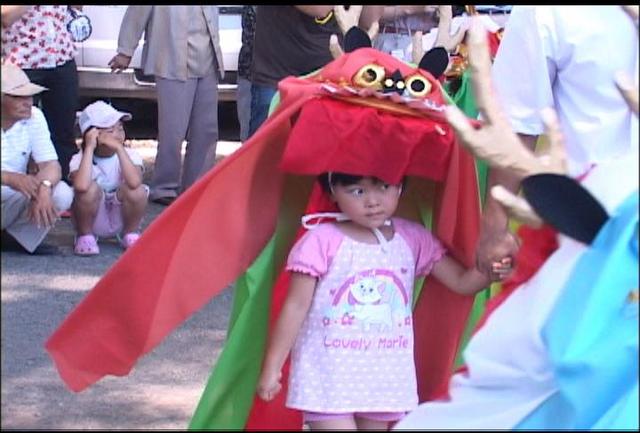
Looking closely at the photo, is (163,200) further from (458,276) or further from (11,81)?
(11,81)

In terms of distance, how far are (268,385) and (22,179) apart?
3.41ft

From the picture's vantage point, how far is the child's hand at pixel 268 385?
413 cm

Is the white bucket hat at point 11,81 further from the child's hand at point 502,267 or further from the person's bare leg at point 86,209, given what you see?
the person's bare leg at point 86,209

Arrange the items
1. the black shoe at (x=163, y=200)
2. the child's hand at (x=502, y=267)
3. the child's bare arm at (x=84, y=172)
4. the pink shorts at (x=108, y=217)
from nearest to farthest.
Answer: the child's hand at (x=502, y=267)
the child's bare arm at (x=84, y=172)
the pink shorts at (x=108, y=217)
the black shoe at (x=163, y=200)

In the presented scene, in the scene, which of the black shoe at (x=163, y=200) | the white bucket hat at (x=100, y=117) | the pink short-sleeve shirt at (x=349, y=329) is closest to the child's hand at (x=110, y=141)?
the white bucket hat at (x=100, y=117)

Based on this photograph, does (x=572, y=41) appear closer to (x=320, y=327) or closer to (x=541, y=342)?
(x=320, y=327)

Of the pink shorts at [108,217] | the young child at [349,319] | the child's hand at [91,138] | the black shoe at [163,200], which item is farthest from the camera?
the black shoe at [163,200]

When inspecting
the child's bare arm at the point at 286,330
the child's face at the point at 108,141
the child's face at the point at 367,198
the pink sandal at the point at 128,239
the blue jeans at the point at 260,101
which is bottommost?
the pink sandal at the point at 128,239

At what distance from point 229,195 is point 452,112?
87 centimetres

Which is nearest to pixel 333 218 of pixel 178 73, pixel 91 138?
pixel 91 138

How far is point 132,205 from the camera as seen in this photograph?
7223 millimetres

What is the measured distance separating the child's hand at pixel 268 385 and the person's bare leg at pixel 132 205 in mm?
3085

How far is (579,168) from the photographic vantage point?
3.57m

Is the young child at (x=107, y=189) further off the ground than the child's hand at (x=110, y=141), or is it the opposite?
the child's hand at (x=110, y=141)
